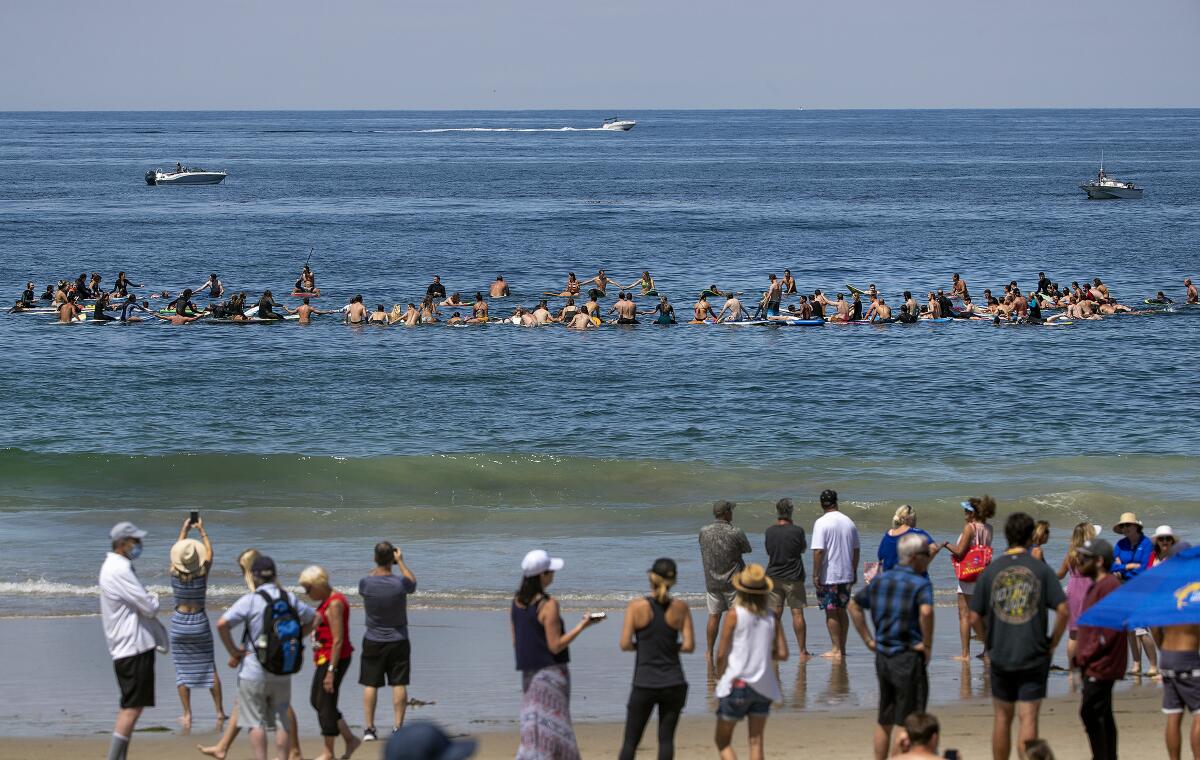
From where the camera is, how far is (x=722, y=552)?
38.0ft

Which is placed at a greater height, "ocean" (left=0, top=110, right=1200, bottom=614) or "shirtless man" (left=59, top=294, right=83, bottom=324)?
"shirtless man" (left=59, top=294, right=83, bottom=324)

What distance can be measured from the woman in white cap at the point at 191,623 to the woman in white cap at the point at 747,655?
429 centimetres

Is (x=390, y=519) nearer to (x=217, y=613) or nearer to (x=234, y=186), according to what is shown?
(x=217, y=613)

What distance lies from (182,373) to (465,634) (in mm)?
22734

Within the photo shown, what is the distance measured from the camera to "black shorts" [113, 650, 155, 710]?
30.1ft

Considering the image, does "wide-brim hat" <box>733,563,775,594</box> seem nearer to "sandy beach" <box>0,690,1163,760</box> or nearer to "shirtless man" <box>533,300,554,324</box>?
"sandy beach" <box>0,690,1163,760</box>

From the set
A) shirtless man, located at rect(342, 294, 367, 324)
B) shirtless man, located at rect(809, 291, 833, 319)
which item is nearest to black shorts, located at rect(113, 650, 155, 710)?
shirtless man, located at rect(342, 294, 367, 324)

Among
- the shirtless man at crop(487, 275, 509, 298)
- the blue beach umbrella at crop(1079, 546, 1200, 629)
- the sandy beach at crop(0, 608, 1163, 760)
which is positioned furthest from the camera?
the shirtless man at crop(487, 275, 509, 298)

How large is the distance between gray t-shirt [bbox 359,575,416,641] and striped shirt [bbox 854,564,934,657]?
11.1ft

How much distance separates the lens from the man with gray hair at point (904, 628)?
855 centimetres

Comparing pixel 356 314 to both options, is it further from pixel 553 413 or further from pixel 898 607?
pixel 898 607

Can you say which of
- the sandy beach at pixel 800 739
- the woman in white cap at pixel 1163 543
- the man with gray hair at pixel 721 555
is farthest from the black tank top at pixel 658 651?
the woman in white cap at pixel 1163 543

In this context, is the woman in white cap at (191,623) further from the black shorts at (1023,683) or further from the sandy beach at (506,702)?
the black shorts at (1023,683)

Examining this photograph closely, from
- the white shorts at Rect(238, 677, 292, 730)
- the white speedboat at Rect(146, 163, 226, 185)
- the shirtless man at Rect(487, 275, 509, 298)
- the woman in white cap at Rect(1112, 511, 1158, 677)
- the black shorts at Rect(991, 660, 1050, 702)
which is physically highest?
the white speedboat at Rect(146, 163, 226, 185)
